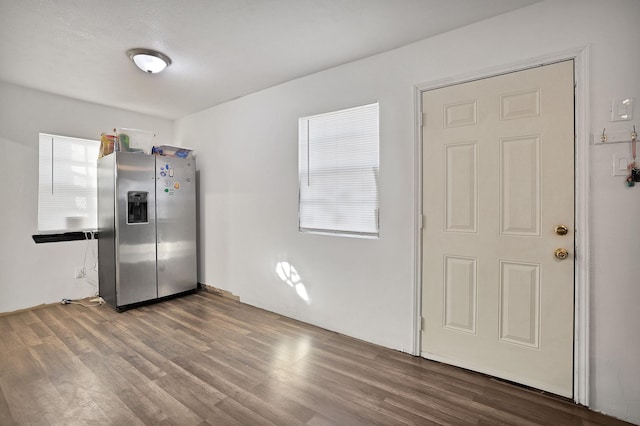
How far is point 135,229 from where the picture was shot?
3.77m

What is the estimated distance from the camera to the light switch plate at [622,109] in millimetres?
1824

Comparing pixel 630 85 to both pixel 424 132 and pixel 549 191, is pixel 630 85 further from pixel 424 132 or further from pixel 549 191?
pixel 424 132

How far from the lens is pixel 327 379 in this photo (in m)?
2.28

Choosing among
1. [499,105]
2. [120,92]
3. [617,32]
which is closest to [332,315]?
[499,105]

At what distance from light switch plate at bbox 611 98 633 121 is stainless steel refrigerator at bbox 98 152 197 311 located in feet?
14.2

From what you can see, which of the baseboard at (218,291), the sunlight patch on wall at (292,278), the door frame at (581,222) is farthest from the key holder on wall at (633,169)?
the baseboard at (218,291)

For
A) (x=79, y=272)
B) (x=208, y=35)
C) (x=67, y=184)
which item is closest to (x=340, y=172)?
(x=208, y=35)

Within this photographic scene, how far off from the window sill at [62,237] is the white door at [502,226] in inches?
166

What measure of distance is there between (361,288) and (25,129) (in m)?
4.21

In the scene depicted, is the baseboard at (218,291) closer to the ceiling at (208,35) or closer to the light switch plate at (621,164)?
the ceiling at (208,35)

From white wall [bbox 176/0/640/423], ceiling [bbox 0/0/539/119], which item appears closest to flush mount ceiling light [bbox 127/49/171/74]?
ceiling [bbox 0/0/539/119]

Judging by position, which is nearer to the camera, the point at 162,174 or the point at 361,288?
the point at 361,288

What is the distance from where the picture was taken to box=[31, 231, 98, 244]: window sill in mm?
3719

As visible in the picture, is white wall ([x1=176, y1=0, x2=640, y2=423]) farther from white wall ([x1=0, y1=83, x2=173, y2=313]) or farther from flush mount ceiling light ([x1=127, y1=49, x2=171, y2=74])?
white wall ([x1=0, y1=83, x2=173, y2=313])
